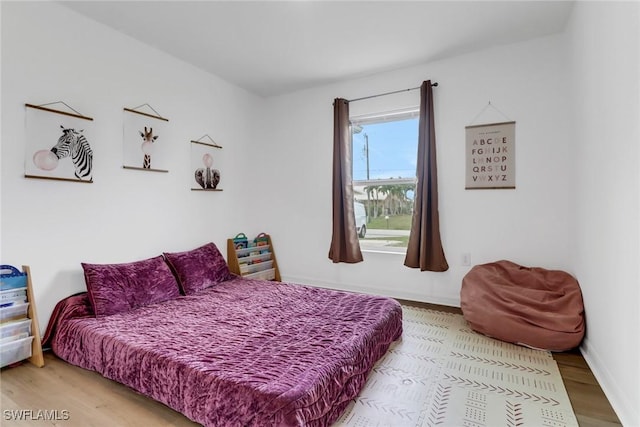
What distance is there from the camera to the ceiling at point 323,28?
2.35m

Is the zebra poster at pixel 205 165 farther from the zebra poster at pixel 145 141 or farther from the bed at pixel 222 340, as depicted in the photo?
the bed at pixel 222 340

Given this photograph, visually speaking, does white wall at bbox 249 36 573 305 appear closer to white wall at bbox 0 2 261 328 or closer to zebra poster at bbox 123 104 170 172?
white wall at bbox 0 2 261 328

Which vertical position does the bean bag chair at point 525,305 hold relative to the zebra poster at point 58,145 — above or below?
below

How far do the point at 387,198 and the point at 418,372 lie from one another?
6.84 ft

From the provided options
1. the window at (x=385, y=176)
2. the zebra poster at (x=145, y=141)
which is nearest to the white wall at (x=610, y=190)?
the window at (x=385, y=176)

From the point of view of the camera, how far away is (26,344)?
2043 mm

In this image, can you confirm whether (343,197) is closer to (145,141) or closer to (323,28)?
(323,28)

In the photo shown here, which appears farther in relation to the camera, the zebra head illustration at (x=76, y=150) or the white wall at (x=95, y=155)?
the zebra head illustration at (x=76, y=150)

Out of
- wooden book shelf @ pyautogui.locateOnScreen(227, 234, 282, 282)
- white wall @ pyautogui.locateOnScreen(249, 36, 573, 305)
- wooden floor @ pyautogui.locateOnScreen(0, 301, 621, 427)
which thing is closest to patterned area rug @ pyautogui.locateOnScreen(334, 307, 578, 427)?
wooden floor @ pyautogui.locateOnScreen(0, 301, 621, 427)

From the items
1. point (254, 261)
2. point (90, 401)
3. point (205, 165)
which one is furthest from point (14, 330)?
point (254, 261)

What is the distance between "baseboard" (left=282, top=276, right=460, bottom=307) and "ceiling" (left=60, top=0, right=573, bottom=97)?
2.46 m

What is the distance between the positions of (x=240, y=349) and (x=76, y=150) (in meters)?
2.00

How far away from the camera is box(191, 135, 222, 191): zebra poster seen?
3398 millimetres

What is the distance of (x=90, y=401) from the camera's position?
1702mm
